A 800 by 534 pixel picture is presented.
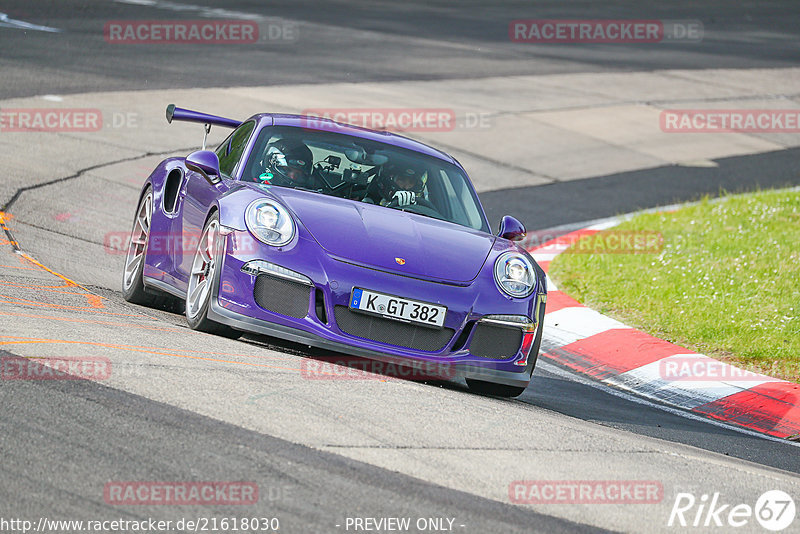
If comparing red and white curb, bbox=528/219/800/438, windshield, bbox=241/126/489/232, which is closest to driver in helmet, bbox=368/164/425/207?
windshield, bbox=241/126/489/232

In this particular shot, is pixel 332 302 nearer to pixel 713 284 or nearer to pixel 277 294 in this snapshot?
pixel 277 294

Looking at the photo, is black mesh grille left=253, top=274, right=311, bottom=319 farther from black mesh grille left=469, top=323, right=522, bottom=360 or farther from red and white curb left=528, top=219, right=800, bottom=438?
red and white curb left=528, top=219, right=800, bottom=438

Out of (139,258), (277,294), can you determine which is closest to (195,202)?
(139,258)

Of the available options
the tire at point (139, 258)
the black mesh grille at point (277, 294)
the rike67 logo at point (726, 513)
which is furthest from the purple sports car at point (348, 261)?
the rike67 logo at point (726, 513)

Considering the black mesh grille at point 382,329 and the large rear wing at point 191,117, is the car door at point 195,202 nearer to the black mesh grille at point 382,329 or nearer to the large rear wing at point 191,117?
the large rear wing at point 191,117

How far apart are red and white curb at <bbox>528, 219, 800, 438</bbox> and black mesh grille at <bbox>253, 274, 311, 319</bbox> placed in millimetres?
2598

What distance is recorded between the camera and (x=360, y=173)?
6910 mm

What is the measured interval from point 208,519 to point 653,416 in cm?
369

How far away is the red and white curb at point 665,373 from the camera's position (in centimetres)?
696

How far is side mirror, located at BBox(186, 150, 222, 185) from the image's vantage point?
21.7 feet

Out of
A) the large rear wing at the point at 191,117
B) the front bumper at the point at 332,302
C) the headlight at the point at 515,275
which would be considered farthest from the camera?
the large rear wing at the point at 191,117

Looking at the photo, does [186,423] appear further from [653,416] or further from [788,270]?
[788,270]

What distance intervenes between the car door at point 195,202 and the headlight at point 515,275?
5.23 ft

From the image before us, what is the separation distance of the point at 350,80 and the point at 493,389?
12.8m
